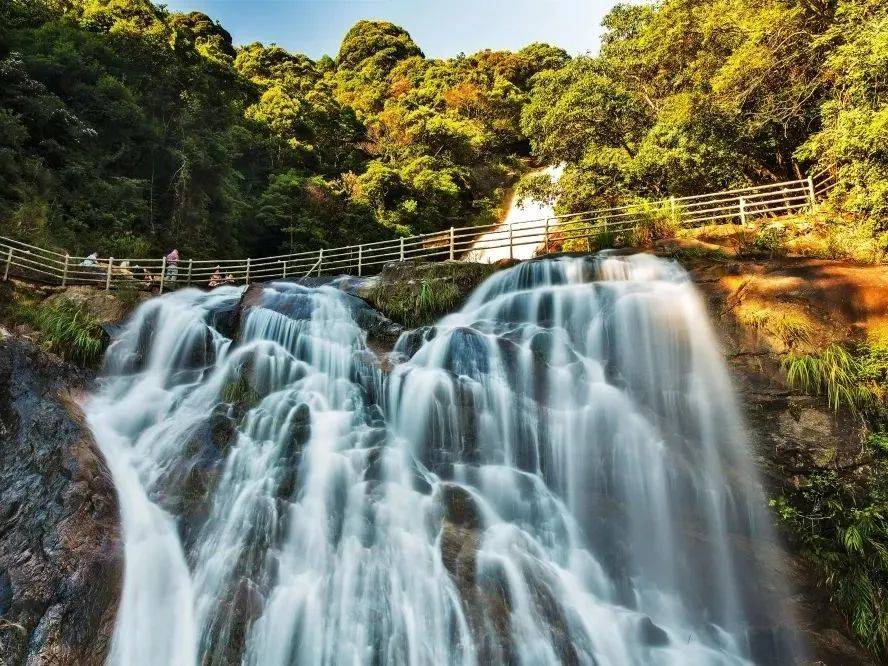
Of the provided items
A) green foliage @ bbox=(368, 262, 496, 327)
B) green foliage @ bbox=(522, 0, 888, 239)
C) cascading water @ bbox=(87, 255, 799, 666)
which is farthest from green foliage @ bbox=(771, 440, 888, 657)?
green foliage @ bbox=(368, 262, 496, 327)

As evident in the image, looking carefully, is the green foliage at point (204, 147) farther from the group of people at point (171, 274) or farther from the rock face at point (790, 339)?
the rock face at point (790, 339)

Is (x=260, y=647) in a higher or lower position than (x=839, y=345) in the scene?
lower

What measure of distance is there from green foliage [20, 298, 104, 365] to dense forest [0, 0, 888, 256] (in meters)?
6.36

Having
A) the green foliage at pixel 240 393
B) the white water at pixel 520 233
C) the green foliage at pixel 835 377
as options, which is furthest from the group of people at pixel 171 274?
the green foliage at pixel 835 377

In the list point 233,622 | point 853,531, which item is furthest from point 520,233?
point 233,622

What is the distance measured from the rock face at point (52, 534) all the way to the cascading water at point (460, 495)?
0.96 ft

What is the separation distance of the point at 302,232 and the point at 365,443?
62.4 feet

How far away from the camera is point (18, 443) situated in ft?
22.3

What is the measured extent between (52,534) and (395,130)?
3142 centimetres

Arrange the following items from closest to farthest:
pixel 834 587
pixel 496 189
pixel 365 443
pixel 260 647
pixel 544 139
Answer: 1. pixel 260 647
2. pixel 834 587
3. pixel 365 443
4. pixel 544 139
5. pixel 496 189

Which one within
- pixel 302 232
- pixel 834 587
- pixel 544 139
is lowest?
pixel 834 587

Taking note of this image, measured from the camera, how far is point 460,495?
23.2 ft

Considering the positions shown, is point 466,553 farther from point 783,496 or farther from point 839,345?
point 839,345

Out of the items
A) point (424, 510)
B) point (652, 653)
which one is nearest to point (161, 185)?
point (424, 510)
